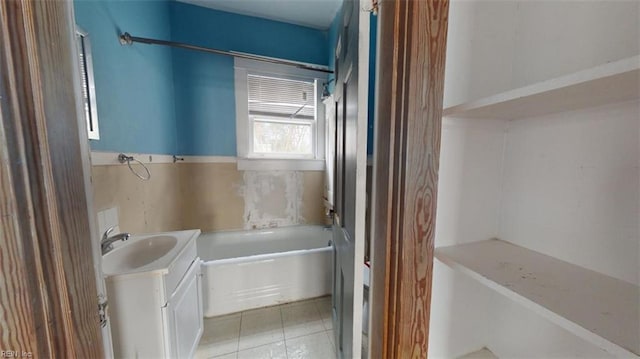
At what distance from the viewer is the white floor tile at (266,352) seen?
143cm

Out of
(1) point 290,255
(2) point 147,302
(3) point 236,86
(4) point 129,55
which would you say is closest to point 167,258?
(2) point 147,302

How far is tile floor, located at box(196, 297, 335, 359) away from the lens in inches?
57.1

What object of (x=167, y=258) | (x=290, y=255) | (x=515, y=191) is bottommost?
(x=290, y=255)

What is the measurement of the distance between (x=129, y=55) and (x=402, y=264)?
210 cm

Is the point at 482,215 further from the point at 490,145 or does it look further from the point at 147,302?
the point at 147,302

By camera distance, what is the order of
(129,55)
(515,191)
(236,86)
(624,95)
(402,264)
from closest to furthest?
(624,95) < (402,264) < (515,191) < (129,55) < (236,86)

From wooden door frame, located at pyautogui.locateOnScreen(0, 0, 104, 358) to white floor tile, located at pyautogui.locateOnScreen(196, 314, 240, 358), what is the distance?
1.25 metres

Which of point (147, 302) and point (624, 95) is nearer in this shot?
point (624, 95)

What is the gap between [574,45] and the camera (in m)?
0.52

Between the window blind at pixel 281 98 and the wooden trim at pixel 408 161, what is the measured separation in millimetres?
2087

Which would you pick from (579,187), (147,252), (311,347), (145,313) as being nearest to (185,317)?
(145,313)

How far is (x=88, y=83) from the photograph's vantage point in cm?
115

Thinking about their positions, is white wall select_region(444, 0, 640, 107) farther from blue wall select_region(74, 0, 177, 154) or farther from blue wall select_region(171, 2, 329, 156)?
blue wall select_region(171, 2, 329, 156)

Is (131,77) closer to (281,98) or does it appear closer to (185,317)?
(281,98)
